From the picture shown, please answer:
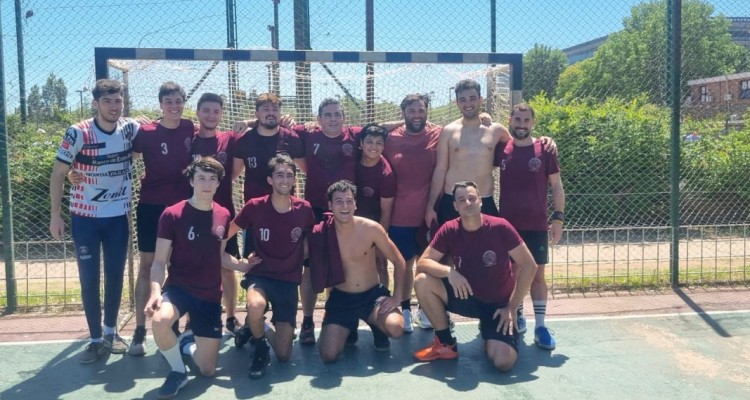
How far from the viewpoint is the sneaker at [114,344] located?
502 centimetres

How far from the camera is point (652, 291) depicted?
683 centimetres

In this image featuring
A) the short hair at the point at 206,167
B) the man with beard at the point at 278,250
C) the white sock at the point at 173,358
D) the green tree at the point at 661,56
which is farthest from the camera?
the green tree at the point at 661,56

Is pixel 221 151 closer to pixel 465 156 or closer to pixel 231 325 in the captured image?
pixel 231 325

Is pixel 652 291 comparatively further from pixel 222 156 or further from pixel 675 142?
pixel 222 156

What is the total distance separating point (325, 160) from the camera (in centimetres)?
528

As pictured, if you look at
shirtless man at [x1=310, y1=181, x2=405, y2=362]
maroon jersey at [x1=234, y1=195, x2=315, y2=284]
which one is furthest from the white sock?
shirtless man at [x1=310, y1=181, x2=405, y2=362]

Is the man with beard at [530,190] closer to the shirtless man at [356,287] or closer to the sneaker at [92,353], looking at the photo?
the shirtless man at [356,287]

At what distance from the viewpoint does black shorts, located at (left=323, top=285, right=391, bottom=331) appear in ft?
16.1

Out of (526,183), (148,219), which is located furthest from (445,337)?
(148,219)

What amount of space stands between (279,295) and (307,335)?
610 mm

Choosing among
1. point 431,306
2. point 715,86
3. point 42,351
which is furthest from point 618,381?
point 715,86

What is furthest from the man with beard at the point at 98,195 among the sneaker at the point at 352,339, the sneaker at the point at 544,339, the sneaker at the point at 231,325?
the sneaker at the point at 544,339

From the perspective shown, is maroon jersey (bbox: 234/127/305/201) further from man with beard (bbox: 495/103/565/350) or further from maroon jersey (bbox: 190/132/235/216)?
man with beard (bbox: 495/103/565/350)

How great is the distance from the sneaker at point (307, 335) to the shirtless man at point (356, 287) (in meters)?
0.33
